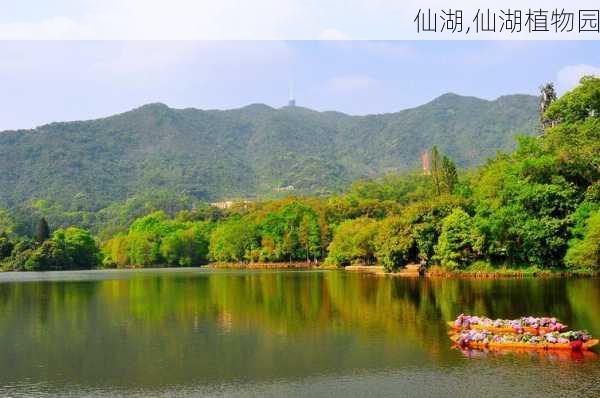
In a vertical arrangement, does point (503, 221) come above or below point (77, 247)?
above

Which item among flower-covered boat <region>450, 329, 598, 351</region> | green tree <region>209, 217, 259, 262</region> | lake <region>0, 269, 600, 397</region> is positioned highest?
green tree <region>209, 217, 259, 262</region>

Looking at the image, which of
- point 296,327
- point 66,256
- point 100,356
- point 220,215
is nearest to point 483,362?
point 296,327

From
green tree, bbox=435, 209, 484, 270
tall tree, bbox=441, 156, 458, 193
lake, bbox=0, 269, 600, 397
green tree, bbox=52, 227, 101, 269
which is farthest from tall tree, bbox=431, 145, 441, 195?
green tree, bbox=52, 227, 101, 269

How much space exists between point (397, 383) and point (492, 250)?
3860 centimetres

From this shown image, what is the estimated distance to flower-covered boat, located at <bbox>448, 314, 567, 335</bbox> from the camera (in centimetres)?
2341

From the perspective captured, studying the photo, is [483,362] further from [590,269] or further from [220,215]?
[220,215]

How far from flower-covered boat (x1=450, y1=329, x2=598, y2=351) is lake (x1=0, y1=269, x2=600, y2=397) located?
2.82ft

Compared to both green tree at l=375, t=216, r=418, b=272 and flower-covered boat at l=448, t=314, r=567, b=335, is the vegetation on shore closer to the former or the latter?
green tree at l=375, t=216, r=418, b=272

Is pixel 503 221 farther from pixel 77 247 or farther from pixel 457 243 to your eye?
pixel 77 247

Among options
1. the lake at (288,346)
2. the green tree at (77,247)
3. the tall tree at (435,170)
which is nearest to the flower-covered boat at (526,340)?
the lake at (288,346)

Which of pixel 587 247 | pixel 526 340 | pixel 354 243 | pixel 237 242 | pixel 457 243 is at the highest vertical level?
pixel 457 243

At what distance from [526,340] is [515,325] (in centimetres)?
166

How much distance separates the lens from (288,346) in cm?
2375

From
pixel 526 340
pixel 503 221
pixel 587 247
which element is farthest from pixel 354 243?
pixel 526 340
